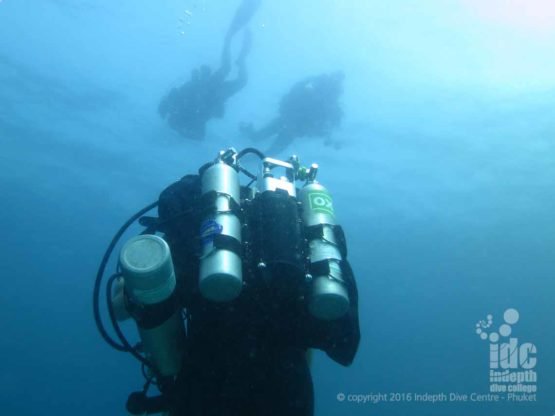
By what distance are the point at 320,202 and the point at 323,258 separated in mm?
622

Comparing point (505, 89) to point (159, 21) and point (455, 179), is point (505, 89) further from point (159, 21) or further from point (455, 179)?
point (159, 21)

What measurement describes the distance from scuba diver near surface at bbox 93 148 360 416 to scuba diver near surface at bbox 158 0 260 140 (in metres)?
17.6

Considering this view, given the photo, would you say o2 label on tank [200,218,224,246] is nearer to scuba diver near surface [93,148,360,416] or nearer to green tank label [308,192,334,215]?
scuba diver near surface [93,148,360,416]

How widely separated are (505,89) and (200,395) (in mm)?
20889

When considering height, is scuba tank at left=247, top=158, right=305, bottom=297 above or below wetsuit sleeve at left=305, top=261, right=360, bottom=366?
above

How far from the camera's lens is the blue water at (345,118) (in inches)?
738

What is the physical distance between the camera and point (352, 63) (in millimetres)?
19625

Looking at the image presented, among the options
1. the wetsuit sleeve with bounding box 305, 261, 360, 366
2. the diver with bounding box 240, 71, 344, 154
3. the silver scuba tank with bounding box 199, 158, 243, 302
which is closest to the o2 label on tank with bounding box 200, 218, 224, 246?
the silver scuba tank with bounding box 199, 158, 243, 302

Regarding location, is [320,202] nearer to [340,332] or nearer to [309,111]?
[340,332]

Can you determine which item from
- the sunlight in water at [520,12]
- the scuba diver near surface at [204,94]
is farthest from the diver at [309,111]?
the sunlight in water at [520,12]

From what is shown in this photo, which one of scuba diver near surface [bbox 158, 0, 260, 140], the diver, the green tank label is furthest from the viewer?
the diver

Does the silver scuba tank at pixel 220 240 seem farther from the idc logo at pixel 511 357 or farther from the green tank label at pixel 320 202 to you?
the idc logo at pixel 511 357

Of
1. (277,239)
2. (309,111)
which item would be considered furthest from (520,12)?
(277,239)

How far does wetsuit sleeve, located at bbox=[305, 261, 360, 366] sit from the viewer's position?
3.29 metres
